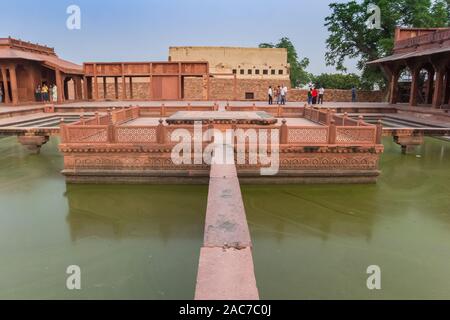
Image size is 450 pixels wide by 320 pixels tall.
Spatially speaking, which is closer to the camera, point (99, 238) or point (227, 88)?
point (99, 238)

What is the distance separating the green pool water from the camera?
5008mm

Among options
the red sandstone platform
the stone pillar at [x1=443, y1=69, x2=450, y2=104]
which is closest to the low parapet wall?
the red sandstone platform

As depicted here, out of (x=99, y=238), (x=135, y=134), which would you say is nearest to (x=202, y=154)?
(x=135, y=134)

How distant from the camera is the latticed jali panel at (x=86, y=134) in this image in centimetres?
964

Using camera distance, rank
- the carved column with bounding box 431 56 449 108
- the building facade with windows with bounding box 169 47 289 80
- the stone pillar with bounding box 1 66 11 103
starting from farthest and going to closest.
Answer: the building facade with windows with bounding box 169 47 289 80 → the stone pillar with bounding box 1 66 11 103 → the carved column with bounding box 431 56 449 108

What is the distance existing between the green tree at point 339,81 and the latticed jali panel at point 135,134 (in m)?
37.4

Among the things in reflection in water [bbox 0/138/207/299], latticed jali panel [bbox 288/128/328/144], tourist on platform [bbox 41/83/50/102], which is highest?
tourist on platform [bbox 41/83/50/102]

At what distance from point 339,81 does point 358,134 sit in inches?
1597

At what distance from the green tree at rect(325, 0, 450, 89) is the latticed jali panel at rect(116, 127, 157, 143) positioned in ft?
79.7

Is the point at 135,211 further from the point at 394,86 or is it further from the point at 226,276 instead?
the point at 394,86

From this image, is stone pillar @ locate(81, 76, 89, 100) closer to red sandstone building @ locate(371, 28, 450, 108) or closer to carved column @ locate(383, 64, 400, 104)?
red sandstone building @ locate(371, 28, 450, 108)

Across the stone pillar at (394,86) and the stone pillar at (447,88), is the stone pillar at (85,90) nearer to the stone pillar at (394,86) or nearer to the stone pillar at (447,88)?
the stone pillar at (394,86)

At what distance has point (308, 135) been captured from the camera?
968 centimetres

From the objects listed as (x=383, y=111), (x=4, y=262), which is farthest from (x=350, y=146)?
(x=383, y=111)
